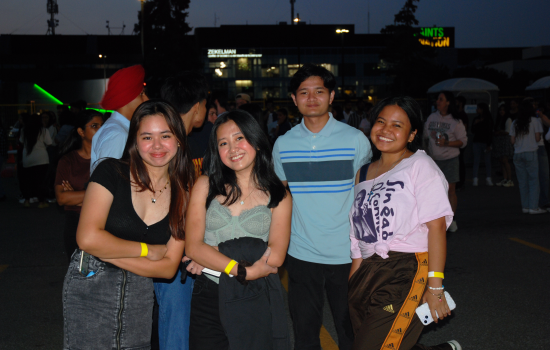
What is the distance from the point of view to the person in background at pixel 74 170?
4.01 meters

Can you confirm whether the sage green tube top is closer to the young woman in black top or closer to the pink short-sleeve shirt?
the young woman in black top

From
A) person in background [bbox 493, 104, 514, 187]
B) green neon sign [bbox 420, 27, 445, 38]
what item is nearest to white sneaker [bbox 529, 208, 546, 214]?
person in background [bbox 493, 104, 514, 187]

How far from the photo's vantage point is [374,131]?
298cm

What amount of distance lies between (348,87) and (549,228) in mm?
66837

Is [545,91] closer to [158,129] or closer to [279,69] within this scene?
[158,129]

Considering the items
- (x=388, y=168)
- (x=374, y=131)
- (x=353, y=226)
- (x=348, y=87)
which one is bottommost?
(x=353, y=226)

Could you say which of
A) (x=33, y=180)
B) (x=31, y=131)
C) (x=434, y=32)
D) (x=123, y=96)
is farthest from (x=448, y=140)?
(x=434, y=32)

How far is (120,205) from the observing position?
248 centimetres

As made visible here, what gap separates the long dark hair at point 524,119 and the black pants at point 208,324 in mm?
8072

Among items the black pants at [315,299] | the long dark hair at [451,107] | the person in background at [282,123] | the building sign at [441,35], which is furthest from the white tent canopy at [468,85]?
the building sign at [441,35]

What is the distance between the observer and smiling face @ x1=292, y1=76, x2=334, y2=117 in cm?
350

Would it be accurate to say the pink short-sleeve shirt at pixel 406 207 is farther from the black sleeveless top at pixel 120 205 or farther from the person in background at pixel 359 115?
the person in background at pixel 359 115

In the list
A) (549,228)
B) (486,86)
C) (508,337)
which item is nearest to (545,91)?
(486,86)

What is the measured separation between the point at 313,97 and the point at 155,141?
52.7 inches
